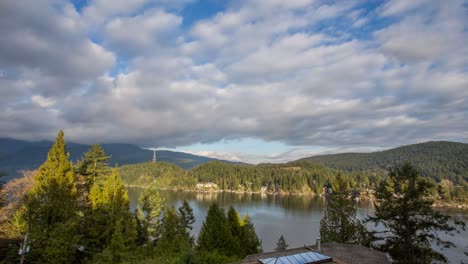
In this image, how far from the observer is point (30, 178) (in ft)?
77.2

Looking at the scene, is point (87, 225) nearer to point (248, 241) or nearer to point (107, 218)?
point (107, 218)

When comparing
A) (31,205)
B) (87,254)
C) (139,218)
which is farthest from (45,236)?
(139,218)

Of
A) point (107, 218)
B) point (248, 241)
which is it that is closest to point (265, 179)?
point (248, 241)

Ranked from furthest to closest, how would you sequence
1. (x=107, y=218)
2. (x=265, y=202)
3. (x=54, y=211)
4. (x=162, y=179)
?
1. (x=162, y=179)
2. (x=265, y=202)
3. (x=107, y=218)
4. (x=54, y=211)

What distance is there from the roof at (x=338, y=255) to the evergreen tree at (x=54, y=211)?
1291 cm

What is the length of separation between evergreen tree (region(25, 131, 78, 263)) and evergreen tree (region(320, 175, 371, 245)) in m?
21.1

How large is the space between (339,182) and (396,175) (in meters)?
7.13

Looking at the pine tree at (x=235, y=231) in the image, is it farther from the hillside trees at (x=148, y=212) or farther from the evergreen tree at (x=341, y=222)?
the hillside trees at (x=148, y=212)

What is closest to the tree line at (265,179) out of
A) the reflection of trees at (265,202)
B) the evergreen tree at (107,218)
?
the reflection of trees at (265,202)

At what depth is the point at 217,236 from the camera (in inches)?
960

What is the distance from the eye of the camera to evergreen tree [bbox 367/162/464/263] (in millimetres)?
17062

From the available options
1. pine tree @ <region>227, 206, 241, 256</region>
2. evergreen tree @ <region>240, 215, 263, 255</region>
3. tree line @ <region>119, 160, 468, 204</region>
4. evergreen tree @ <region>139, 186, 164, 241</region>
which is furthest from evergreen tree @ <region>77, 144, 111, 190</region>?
tree line @ <region>119, 160, 468, 204</region>

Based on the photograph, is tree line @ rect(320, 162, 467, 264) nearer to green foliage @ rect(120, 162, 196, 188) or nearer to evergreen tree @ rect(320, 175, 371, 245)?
evergreen tree @ rect(320, 175, 371, 245)

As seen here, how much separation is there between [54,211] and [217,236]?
13.5 metres
